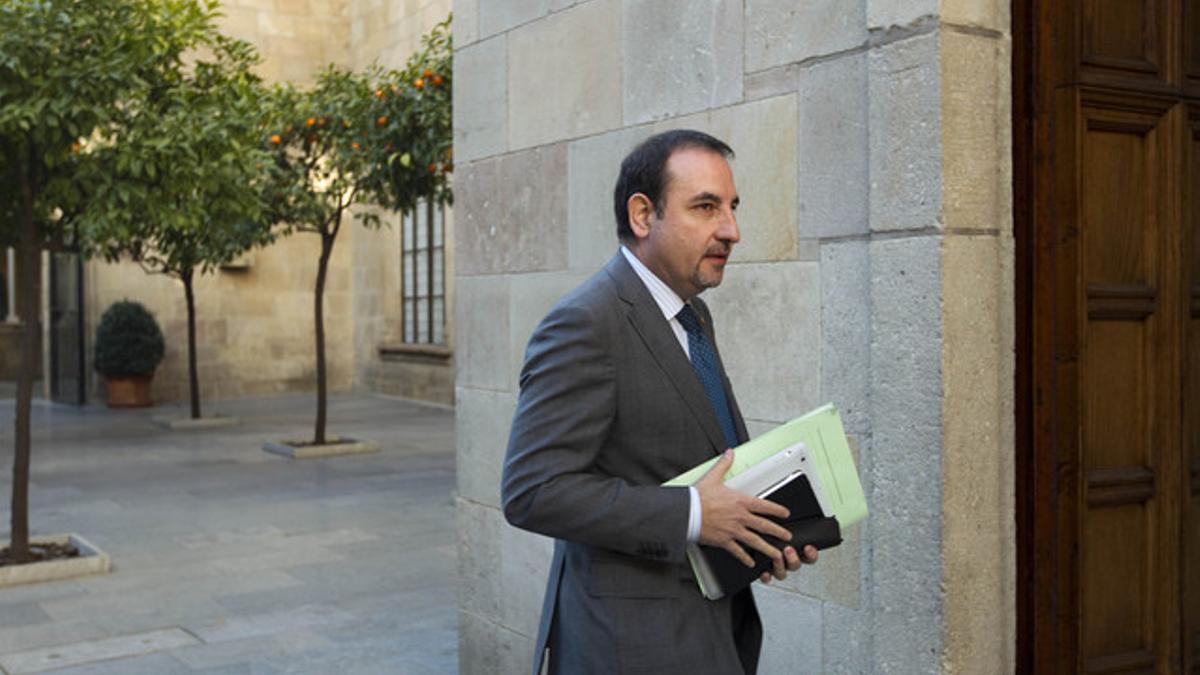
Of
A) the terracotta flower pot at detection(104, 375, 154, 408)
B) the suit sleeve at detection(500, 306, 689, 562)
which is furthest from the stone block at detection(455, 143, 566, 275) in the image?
the terracotta flower pot at detection(104, 375, 154, 408)

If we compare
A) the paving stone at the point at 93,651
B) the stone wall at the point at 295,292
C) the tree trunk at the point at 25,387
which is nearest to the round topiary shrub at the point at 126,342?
the stone wall at the point at 295,292

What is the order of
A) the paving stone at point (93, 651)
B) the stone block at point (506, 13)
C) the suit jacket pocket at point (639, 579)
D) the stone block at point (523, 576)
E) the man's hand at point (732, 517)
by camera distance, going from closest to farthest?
the man's hand at point (732, 517) < the suit jacket pocket at point (639, 579) < the stone block at point (523, 576) < the stone block at point (506, 13) < the paving stone at point (93, 651)

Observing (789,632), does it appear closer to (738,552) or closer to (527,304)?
(738,552)

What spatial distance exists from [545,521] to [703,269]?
56cm

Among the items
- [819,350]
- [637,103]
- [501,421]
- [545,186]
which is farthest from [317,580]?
[819,350]

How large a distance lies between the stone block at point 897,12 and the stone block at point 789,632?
161 centimetres

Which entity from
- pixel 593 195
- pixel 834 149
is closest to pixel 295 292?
pixel 593 195

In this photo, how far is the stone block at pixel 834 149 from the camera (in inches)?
138

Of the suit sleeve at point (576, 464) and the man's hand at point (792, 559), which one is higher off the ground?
the suit sleeve at point (576, 464)

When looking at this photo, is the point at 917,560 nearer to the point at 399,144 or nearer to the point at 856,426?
the point at 856,426

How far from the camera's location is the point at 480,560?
5.34 m

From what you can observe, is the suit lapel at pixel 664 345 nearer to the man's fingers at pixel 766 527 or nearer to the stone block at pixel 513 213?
the man's fingers at pixel 766 527

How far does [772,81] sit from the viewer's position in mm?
3863

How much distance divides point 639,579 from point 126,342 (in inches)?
752
